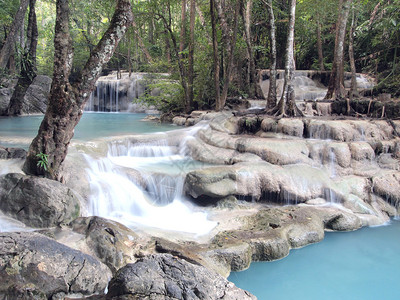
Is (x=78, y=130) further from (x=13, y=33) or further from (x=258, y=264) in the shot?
(x=258, y=264)

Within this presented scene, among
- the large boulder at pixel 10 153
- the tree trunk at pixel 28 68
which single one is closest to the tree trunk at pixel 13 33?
the tree trunk at pixel 28 68

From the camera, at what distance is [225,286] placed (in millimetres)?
3291

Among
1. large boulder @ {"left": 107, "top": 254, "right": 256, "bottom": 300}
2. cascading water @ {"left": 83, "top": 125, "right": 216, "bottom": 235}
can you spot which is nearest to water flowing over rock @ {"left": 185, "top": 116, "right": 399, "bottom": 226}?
cascading water @ {"left": 83, "top": 125, "right": 216, "bottom": 235}

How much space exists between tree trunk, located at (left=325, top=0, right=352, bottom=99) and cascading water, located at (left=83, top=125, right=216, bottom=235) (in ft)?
23.2

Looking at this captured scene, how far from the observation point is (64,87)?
4.88 metres

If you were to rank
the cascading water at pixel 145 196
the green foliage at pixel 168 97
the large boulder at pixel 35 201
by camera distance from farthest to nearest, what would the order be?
the green foliage at pixel 168 97 → the cascading water at pixel 145 196 → the large boulder at pixel 35 201

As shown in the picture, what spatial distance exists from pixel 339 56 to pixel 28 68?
10973mm

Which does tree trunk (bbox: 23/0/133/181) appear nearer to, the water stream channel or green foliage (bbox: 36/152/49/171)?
green foliage (bbox: 36/152/49/171)

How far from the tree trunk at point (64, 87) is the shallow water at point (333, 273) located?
3.23m

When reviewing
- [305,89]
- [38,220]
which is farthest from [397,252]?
[305,89]

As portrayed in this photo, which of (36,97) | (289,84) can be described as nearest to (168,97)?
(289,84)

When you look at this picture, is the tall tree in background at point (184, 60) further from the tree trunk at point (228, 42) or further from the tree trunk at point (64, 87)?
the tree trunk at point (64, 87)

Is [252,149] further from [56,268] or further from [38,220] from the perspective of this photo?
[56,268]

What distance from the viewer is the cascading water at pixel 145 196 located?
5801 millimetres
